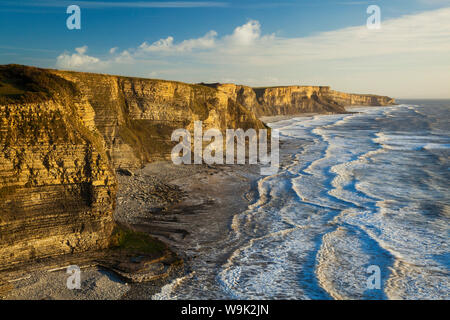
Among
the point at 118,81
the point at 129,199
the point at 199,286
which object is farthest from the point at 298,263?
the point at 118,81

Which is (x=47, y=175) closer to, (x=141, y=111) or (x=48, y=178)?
(x=48, y=178)

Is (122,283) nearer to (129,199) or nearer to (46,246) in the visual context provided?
(46,246)

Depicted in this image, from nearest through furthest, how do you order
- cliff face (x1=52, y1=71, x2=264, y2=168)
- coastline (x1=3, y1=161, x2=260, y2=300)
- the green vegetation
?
coastline (x1=3, y1=161, x2=260, y2=300), the green vegetation, cliff face (x1=52, y1=71, x2=264, y2=168)

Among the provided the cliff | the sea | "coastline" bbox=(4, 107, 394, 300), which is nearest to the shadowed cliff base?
the cliff

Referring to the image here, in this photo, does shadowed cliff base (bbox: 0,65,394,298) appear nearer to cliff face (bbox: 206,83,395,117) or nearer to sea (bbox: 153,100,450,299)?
sea (bbox: 153,100,450,299)

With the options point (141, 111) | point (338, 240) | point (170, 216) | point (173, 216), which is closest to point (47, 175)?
point (170, 216)

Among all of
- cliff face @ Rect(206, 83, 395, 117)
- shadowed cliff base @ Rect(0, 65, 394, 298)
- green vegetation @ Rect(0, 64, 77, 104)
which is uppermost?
cliff face @ Rect(206, 83, 395, 117)

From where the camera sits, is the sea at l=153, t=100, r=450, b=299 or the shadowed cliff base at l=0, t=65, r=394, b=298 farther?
the shadowed cliff base at l=0, t=65, r=394, b=298

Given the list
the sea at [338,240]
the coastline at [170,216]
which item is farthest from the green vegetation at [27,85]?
the sea at [338,240]

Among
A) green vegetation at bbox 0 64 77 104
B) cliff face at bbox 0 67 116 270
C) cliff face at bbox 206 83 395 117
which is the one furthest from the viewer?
cliff face at bbox 206 83 395 117
